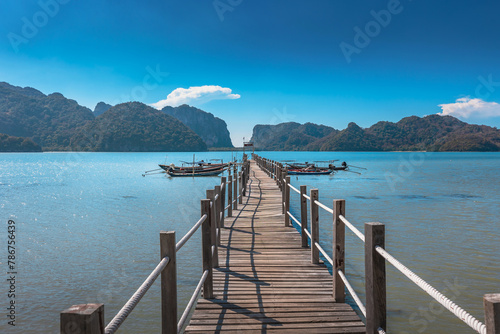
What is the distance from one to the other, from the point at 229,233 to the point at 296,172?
31.7m

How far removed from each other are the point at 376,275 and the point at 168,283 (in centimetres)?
173

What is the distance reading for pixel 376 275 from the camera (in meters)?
2.74

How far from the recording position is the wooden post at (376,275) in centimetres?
271

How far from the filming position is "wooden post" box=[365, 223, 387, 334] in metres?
2.71

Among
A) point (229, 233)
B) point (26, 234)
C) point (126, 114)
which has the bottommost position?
point (26, 234)

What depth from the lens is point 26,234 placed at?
44.9ft

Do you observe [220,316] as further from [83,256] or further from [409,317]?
[83,256]

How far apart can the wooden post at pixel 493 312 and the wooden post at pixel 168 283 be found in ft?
7.01

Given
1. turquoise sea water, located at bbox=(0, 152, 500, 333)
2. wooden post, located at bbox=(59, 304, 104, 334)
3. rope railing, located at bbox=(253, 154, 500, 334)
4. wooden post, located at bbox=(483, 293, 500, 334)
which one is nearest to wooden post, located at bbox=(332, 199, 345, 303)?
rope railing, located at bbox=(253, 154, 500, 334)

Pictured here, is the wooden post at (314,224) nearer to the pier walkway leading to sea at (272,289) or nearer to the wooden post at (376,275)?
the pier walkway leading to sea at (272,289)

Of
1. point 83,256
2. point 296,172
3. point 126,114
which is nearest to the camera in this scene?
point 83,256

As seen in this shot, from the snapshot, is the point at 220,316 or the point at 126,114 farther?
the point at 126,114

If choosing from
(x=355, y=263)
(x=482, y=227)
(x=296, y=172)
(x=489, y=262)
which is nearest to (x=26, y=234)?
(x=355, y=263)

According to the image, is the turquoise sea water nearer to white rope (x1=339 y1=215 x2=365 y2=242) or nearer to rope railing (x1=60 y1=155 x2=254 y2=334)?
rope railing (x1=60 y1=155 x2=254 y2=334)
